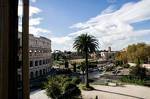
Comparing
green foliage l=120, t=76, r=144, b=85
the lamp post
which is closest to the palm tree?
green foliage l=120, t=76, r=144, b=85

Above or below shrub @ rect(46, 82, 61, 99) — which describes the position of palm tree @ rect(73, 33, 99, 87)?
above

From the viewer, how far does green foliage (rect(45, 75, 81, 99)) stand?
26.9 metres

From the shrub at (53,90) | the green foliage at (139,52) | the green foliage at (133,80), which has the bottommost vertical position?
the green foliage at (133,80)

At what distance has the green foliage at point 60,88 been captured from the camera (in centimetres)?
2686

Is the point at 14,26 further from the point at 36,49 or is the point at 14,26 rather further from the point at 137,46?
the point at 137,46

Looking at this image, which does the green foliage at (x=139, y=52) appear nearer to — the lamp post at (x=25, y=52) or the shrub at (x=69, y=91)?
the shrub at (x=69, y=91)

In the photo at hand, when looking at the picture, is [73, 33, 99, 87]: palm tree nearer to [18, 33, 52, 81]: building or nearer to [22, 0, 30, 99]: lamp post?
[18, 33, 52, 81]: building

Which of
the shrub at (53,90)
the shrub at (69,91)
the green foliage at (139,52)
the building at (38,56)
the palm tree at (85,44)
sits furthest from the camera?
the green foliage at (139,52)

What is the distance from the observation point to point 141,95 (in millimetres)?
36188

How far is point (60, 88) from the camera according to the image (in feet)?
90.4

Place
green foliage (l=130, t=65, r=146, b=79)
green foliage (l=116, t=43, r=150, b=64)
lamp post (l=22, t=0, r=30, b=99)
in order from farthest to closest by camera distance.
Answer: green foliage (l=116, t=43, r=150, b=64), green foliage (l=130, t=65, r=146, b=79), lamp post (l=22, t=0, r=30, b=99)

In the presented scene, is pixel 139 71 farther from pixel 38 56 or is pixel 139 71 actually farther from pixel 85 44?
pixel 38 56

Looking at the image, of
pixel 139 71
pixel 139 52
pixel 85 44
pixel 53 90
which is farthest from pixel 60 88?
pixel 139 52

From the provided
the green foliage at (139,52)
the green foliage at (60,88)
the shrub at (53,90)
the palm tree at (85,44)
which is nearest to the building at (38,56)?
the palm tree at (85,44)
